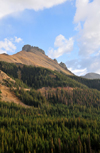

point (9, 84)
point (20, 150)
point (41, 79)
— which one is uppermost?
point (41, 79)

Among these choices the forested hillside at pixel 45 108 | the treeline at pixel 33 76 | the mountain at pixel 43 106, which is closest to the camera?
the mountain at pixel 43 106

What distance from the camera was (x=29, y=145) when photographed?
15711mm

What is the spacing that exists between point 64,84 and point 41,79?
1063 inches

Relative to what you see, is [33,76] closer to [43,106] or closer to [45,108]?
[43,106]

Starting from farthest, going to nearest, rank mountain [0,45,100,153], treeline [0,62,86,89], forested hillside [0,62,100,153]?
treeline [0,62,86,89] < forested hillside [0,62,100,153] < mountain [0,45,100,153]

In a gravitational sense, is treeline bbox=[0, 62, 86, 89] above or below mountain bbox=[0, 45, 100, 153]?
above

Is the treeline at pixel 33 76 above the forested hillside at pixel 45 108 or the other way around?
above

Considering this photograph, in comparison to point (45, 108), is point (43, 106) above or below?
above

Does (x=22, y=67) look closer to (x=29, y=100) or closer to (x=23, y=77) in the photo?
(x=23, y=77)

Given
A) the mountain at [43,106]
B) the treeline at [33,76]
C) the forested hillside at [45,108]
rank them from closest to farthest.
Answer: the mountain at [43,106]
the forested hillside at [45,108]
the treeline at [33,76]

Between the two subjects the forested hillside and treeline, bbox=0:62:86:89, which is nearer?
the forested hillside

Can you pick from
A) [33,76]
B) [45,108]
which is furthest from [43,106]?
[33,76]

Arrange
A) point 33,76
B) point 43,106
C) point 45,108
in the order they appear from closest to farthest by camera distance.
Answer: point 45,108, point 43,106, point 33,76

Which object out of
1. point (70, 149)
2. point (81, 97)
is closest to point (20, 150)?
point (70, 149)
